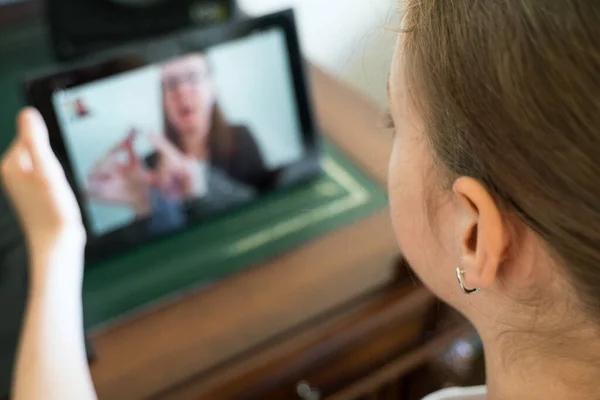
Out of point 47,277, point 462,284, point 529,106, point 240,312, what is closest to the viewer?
point 529,106

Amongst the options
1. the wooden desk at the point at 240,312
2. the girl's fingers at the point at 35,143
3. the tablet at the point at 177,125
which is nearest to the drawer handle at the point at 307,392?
the wooden desk at the point at 240,312

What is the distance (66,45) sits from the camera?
918mm

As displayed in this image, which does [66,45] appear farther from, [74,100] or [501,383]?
[501,383]

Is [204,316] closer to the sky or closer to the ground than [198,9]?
closer to the ground

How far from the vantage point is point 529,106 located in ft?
1.07

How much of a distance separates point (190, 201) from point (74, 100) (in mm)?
171

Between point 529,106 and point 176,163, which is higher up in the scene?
point 529,106

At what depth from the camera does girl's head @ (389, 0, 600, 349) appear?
0.32 metres

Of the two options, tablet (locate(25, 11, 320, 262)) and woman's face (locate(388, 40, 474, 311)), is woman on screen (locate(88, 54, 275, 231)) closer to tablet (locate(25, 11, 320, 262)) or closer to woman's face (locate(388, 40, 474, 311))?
tablet (locate(25, 11, 320, 262))

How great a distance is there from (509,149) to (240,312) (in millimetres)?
421

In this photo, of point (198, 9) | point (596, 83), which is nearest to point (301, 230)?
point (198, 9)

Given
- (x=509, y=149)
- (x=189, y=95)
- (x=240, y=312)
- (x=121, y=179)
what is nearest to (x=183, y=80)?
(x=189, y=95)

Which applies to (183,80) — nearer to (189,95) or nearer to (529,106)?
(189,95)

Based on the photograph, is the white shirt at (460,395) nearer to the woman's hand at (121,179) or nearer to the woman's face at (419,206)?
the woman's face at (419,206)
